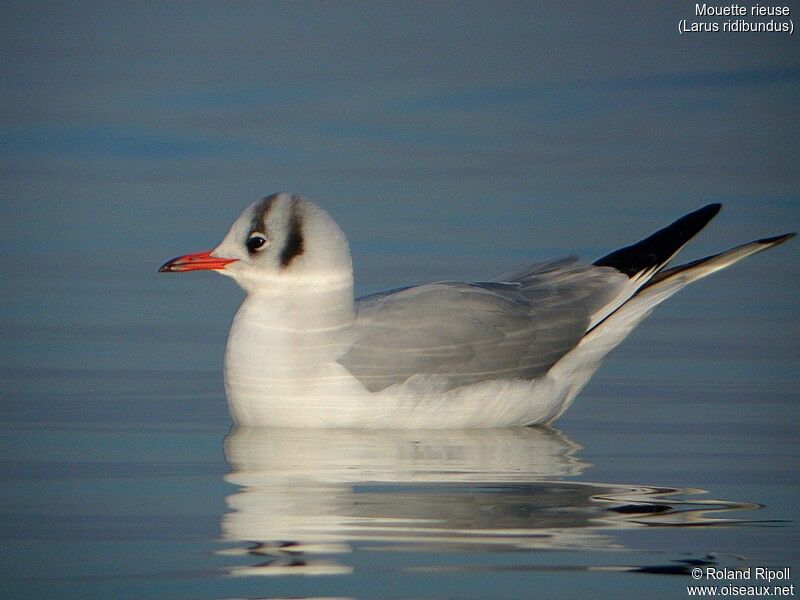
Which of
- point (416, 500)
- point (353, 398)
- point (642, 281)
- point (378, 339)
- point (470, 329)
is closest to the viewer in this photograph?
point (416, 500)

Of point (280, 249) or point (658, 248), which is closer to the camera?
point (280, 249)

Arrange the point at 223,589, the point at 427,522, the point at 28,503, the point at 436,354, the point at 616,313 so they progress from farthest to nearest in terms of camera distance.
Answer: the point at 616,313, the point at 436,354, the point at 28,503, the point at 427,522, the point at 223,589

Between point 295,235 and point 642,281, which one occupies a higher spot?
point 295,235

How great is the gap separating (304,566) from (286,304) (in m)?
2.53

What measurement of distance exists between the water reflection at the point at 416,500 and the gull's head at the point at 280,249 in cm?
79

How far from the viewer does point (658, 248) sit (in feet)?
29.1

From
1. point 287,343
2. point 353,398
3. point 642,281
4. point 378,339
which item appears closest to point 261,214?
point 287,343

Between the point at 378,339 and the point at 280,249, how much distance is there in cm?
64

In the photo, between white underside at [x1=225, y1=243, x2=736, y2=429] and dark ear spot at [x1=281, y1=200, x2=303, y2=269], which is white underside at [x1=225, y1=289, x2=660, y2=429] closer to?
white underside at [x1=225, y1=243, x2=736, y2=429]

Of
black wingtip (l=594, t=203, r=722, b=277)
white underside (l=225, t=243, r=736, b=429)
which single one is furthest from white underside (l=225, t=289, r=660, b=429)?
black wingtip (l=594, t=203, r=722, b=277)

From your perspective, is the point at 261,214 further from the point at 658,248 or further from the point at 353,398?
the point at 658,248

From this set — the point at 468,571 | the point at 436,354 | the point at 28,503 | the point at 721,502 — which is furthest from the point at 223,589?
the point at 436,354

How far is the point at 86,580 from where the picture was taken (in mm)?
5809

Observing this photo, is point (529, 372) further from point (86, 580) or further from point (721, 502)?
point (86, 580)
